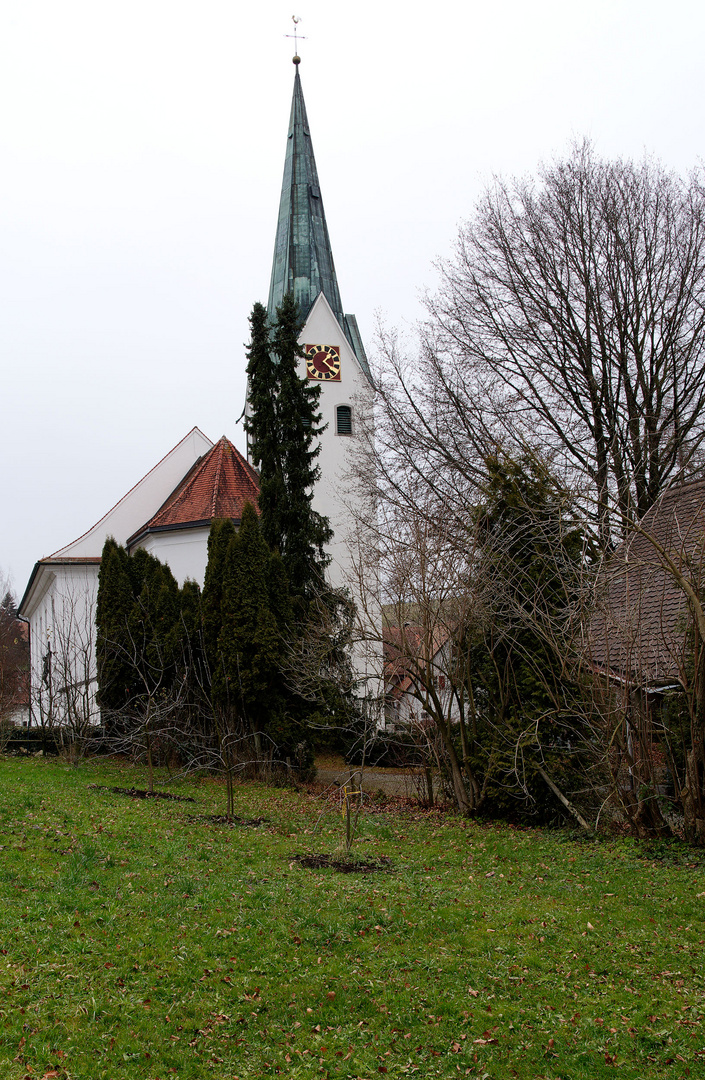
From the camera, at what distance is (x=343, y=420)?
30984 mm

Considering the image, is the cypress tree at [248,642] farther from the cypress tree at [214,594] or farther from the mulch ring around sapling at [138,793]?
the mulch ring around sapling at [138,793]

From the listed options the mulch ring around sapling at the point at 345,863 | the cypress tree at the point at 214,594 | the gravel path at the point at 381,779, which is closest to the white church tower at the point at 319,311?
the gravel path at the point at 381,779

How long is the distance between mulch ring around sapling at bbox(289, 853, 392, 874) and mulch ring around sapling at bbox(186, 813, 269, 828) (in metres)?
2.28

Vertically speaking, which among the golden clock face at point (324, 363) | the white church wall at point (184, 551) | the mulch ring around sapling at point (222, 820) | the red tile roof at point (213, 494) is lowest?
the mulch ring around sapling at point (222, 820)

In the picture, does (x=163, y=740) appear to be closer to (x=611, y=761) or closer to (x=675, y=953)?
(x=611, y=761)

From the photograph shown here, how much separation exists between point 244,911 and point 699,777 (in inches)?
215

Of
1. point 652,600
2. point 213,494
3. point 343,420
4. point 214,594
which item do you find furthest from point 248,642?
point 343,420

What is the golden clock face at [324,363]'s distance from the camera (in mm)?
30906

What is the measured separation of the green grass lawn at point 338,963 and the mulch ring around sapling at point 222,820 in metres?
1.83

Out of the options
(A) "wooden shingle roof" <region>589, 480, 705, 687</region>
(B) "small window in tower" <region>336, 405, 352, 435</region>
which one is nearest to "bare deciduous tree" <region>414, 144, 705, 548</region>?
(A) "wooden shingle roof" <region>589, 480, 705, 687</region>

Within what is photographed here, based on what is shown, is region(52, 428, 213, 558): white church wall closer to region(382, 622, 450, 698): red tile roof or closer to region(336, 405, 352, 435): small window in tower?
region(336, 405, 352, 435): small window in tower

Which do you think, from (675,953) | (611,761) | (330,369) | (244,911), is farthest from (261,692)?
(330,369)

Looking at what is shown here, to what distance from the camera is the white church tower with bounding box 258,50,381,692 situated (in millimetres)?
29953

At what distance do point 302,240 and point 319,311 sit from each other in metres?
3.58
